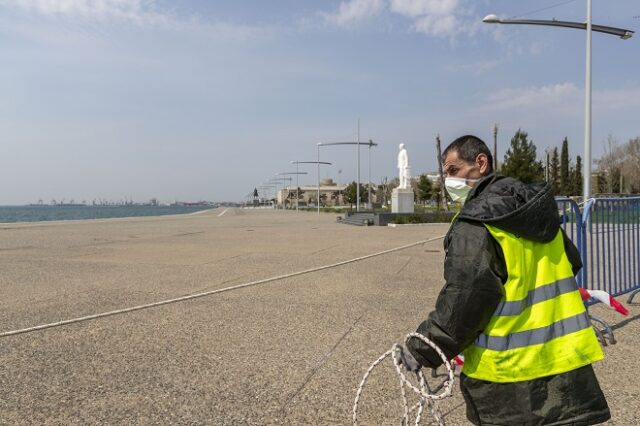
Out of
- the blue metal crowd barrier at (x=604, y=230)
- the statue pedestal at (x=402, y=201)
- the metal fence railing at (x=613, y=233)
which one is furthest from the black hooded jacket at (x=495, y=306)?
the statue pedestal at (x=402, y=201)

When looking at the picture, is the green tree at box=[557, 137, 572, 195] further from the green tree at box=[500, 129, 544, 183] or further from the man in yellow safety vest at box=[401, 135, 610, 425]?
the man in yellow safety vest at box=[401, 135, 610, 425]

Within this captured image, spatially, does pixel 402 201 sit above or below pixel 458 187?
below

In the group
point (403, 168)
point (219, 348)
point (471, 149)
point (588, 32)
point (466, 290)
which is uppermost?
point (588, 32)

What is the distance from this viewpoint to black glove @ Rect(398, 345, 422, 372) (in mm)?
2035

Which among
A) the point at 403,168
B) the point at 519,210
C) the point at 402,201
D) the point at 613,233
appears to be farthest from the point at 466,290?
the point at 403,168

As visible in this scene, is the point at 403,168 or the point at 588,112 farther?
the point at 403,168

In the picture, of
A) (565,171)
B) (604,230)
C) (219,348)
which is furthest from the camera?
(565,171)

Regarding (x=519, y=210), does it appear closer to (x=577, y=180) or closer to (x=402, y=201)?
(x=402, y=201)

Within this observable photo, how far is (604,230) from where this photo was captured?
22.4 feet

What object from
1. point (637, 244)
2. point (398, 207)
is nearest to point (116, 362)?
point (637, 244)

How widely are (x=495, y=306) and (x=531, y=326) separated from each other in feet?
0.62

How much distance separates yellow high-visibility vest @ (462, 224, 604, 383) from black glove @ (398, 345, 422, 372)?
0.74 ft

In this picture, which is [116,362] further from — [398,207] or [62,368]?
[398,207]

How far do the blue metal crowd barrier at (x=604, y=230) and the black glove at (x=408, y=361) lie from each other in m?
4.97
